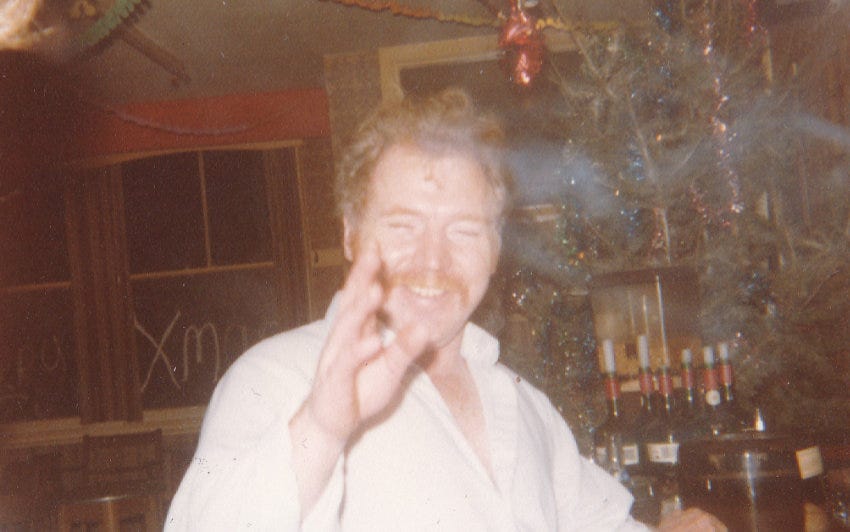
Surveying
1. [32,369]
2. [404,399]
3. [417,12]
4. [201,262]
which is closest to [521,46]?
[417,12]

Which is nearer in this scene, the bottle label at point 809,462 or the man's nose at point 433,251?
the man's nose at point 433,251

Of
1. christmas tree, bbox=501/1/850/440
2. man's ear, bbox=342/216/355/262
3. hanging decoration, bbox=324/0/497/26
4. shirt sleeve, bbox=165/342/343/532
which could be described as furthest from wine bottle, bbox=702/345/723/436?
hanging decoration, bbox=324/0/497/26

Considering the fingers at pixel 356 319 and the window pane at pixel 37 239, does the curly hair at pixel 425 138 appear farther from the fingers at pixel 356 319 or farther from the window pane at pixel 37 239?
the window pane at pixel 37 239

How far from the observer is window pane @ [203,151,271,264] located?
4629 mm

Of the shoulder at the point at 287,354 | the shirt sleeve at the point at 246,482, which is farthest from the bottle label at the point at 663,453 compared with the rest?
the shirt sleeve at the point at 246,482

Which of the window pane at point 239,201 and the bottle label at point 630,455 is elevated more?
the window pane at point 239,201

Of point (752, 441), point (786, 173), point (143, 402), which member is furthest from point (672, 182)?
point (143, 402)

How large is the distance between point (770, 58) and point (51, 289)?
4.49 meters

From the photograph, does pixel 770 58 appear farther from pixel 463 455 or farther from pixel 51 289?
pixel 51 289

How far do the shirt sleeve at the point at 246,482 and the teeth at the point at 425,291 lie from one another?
0.98ft

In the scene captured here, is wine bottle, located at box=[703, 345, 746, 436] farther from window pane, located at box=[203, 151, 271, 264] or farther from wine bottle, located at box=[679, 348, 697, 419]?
window pane, located at box=[203, 151, 271, 264]

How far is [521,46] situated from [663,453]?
4.43ft

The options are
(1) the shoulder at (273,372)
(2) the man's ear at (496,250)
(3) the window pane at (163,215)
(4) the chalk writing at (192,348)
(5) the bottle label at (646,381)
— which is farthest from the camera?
(3) the window pane at (163,215)

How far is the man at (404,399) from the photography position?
69 cm
